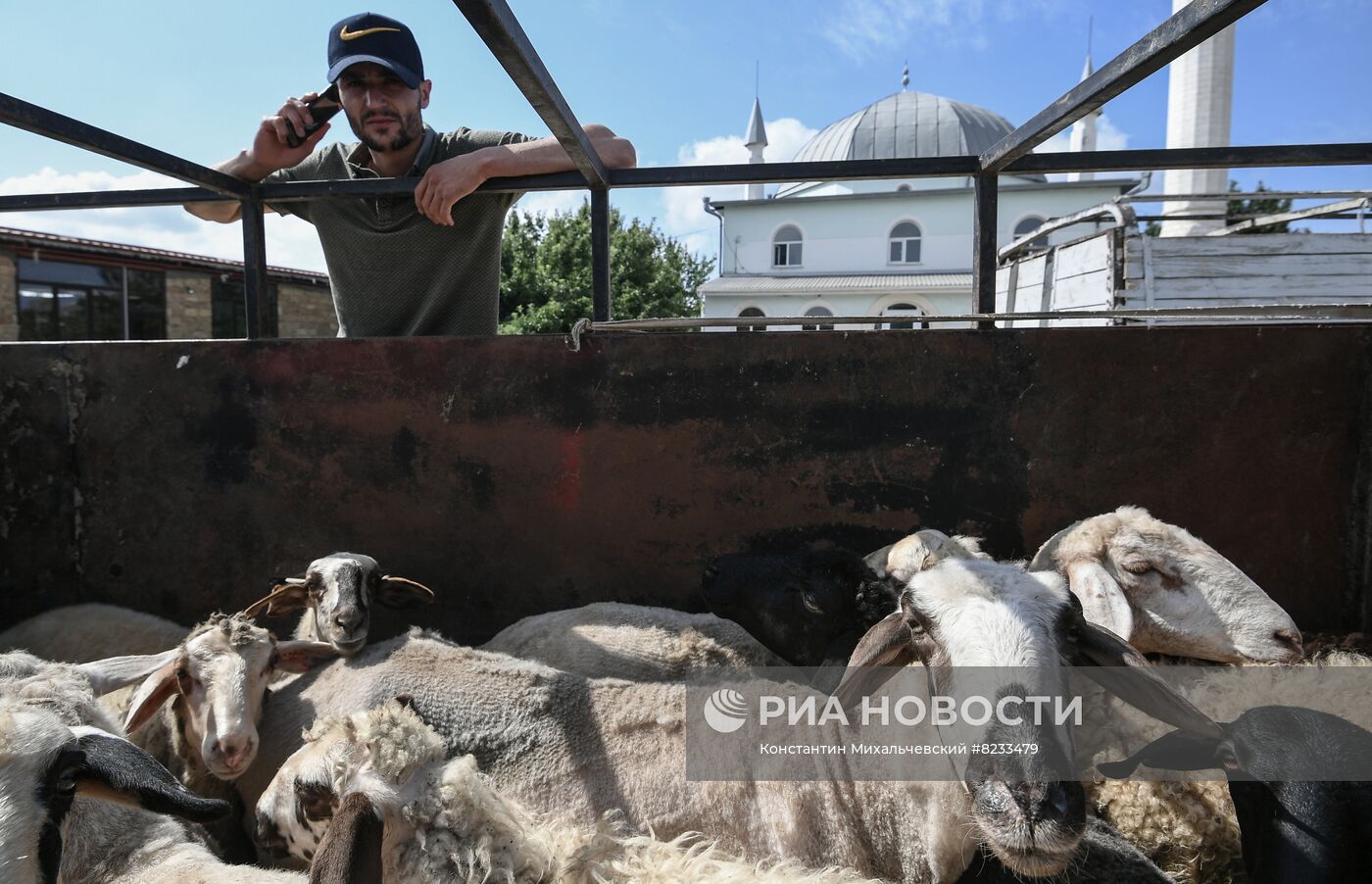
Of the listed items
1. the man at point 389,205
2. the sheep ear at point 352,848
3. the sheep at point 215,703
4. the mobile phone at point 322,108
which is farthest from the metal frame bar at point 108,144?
the sheep ear at point 352,848

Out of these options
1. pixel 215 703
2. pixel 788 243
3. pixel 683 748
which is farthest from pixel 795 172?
pixel 788 243

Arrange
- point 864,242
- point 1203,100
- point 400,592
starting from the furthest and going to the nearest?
point 864,242, point 1203,100, point 400,592

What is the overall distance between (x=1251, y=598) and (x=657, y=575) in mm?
1972

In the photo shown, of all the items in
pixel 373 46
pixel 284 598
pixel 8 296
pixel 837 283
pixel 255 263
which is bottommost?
pixel 284 598

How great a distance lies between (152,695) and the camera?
2379mm

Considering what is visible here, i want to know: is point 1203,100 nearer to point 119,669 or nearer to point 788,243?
point 788,243

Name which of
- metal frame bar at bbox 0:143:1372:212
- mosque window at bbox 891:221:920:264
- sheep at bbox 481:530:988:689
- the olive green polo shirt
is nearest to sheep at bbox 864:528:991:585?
sheep at bbox 481:530:988:689

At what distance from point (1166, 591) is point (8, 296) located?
21.8 metres

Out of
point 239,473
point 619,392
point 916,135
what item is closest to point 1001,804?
point 619,392

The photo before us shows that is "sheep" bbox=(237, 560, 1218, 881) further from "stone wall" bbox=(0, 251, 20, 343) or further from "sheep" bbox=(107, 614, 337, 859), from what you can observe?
"stone wall" bbox=(0, 251, 20, 343)

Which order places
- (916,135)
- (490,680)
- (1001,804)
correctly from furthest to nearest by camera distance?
(916,135), (490,680), (1001,804)

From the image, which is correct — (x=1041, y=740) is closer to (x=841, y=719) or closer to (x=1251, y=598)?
(x=841, y=719)

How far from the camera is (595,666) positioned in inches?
107

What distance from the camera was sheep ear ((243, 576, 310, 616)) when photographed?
110 inches
